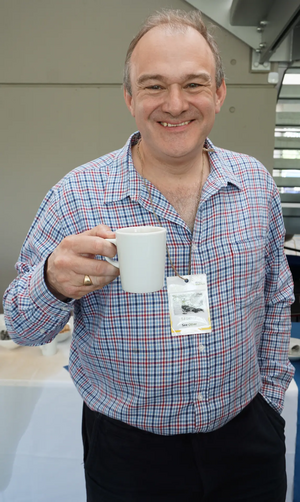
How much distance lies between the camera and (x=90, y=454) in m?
1.10

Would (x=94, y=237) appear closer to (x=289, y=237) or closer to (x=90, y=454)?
(x=90, y=454)

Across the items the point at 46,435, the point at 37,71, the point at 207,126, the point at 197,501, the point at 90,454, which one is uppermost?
the point at 37,71

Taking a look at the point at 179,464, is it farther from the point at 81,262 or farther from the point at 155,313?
the point at 81,262

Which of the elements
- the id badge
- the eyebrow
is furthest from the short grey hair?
the id badge

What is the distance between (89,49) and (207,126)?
300 centimetres

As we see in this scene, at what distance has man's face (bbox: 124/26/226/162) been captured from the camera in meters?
1.01

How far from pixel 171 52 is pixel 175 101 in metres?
0.12

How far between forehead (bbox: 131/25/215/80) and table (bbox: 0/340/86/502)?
3.99ft

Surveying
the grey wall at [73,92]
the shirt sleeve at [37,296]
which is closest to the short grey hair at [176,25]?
the shirt sleeve at [37,296]

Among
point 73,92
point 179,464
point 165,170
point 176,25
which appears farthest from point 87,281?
point 73,92

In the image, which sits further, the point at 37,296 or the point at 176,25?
the point at 176,25

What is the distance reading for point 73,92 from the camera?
370 cm

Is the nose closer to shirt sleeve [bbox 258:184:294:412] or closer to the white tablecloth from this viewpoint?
shirt sleeve [bbox 258:184:294:412]

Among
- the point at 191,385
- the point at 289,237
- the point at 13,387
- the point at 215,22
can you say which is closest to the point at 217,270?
the point at 191,385
